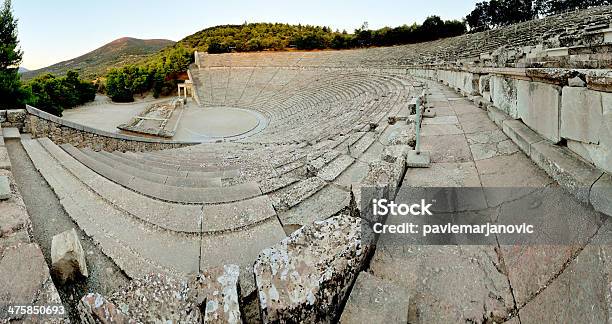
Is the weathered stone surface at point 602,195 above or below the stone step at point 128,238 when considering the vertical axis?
above

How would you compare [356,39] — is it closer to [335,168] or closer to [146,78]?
[146,78]

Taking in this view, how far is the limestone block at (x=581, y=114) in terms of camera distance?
6.69ft

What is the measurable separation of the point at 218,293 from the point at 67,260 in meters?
1.28

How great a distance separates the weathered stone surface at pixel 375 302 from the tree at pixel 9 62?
20472mm

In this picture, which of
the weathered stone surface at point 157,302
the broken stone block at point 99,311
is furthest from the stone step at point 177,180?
the broken stone block at point 99,311

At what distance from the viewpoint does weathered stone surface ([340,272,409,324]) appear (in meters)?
1.51

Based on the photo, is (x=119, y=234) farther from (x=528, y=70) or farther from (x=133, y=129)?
(x=133, y=129)

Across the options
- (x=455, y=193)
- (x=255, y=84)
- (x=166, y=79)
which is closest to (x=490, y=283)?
(x=455, y=193)

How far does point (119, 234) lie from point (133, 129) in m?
18.2

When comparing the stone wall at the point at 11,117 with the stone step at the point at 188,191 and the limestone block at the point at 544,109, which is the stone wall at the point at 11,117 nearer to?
the stone step at the point at 188,191

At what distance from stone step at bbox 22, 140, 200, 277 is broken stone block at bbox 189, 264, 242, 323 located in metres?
0.99

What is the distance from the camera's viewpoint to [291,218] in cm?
350

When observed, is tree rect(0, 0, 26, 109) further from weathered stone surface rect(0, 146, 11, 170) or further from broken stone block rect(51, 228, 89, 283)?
broken stone block rect(51, 228, 89, 283)

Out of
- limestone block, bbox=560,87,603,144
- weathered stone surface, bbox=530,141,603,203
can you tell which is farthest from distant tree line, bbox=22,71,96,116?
limestone block, bbox=560,87,603,144
